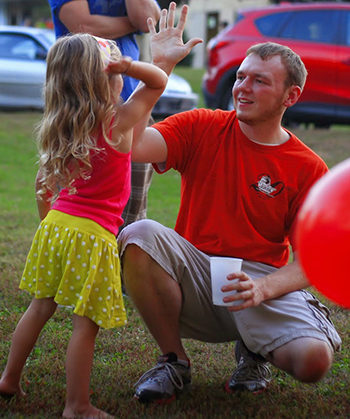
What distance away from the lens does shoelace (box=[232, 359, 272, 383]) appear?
116 inches

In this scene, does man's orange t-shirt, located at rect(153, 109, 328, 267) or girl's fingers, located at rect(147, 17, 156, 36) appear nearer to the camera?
man's orange t-shirt, located at rect(153, 109, 328, 267)

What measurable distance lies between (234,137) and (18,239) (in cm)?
296

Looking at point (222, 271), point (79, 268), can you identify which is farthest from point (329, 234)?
point (79, 268)

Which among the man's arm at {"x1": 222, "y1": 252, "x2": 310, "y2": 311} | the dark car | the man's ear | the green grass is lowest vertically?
the dark car

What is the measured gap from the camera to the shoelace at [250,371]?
2941 mm

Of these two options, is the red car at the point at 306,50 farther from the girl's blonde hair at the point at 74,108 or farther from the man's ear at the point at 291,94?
the girl's blonde hair at the point at 74,108

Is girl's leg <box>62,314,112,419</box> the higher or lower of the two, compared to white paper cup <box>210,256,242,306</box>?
lower

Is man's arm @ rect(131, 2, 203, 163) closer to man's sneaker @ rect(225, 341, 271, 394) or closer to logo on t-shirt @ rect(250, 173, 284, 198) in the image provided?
logo on t-shirt @ rect(250, 173, 284, 198)

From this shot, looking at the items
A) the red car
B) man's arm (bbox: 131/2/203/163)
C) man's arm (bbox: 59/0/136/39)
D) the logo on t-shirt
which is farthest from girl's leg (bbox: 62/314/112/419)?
the red car

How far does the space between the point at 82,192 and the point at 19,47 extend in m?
10.3

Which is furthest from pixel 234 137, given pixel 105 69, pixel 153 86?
pixel 105 69

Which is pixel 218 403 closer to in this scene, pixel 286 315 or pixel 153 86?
pixel 286 315

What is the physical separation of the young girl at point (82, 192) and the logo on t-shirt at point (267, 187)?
605 mm

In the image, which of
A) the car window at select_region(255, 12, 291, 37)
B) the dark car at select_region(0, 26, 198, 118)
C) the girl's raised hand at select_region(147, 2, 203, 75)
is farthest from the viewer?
the dark car at select_region(0, 26, 198, 118)
